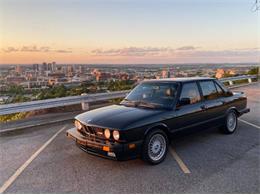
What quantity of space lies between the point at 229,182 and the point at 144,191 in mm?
1350

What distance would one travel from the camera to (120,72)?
542 inches

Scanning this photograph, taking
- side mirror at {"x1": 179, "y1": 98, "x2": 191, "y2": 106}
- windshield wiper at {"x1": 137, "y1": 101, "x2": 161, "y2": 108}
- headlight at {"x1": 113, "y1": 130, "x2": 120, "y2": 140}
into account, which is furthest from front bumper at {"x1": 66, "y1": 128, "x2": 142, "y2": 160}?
side mirror at {"x1": 179, "y1": 98, "x2": 191, "y2": 106}

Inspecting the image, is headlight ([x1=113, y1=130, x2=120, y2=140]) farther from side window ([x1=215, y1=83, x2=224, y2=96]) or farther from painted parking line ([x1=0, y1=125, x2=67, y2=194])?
side window ([x1=215, y1=83, x2=224, y2=96])

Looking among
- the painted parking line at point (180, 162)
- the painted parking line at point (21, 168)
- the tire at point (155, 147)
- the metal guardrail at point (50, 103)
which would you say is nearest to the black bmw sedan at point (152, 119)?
the tire at point (155, 147)

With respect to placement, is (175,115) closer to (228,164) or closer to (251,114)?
(228,164)

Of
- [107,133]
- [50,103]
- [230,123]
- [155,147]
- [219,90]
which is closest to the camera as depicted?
[107,133]

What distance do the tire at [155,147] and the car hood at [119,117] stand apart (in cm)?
35

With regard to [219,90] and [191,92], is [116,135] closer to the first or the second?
[191,92]

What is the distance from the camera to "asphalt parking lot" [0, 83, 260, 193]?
3596mm

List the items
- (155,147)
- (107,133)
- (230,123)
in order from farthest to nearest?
(230,123) < (155,147) < (107,133)

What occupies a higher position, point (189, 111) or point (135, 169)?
point (189, 111)

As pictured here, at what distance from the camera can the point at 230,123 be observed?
20.7 feet

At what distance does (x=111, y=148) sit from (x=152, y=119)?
3.06 feet

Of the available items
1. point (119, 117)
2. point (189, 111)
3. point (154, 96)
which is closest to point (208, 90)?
point (189, 111)
